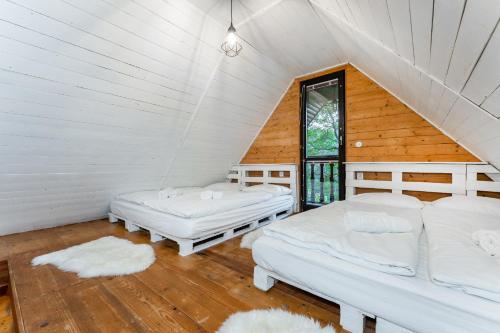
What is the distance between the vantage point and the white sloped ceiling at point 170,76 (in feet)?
3.72

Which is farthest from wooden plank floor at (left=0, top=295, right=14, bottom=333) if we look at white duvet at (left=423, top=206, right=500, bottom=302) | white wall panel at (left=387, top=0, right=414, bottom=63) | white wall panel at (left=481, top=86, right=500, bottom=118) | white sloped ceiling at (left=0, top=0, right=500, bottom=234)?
white wall panel at (left=481, top=86, right=500, bottom=118)

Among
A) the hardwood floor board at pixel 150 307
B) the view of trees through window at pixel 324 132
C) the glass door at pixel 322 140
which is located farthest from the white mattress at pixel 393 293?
the view of trees through window at pixel 324 132

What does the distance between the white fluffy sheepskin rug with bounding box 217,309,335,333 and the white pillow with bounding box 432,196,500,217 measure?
177 cm

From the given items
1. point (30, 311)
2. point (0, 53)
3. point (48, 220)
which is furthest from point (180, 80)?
point (48, 220)

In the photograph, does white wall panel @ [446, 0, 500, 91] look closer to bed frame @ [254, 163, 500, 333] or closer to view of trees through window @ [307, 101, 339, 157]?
bed frame @ [254, 163, 500, 333]

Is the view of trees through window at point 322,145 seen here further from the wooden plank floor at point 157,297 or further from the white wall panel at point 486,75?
the white wall panel at point 486,75

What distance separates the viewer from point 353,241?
4.19ft

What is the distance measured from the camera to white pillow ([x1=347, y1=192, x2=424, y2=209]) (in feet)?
7.57

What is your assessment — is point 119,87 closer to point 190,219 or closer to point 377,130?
point 190,219

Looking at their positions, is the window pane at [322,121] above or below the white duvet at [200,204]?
above

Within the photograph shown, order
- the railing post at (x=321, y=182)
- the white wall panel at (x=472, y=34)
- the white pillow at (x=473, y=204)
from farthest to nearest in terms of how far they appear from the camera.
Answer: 1. the railing post at (x=321, y=182)
2. the white pillow at (x=473, y=204)
3. the white wall panel at (x=472, y=34)

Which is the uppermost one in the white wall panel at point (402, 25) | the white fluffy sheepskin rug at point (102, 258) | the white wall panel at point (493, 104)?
the white wall panel at point (402, 25)

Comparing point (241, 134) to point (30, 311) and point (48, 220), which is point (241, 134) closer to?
point (48, 220)

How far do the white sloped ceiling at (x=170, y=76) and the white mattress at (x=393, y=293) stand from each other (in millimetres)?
852
